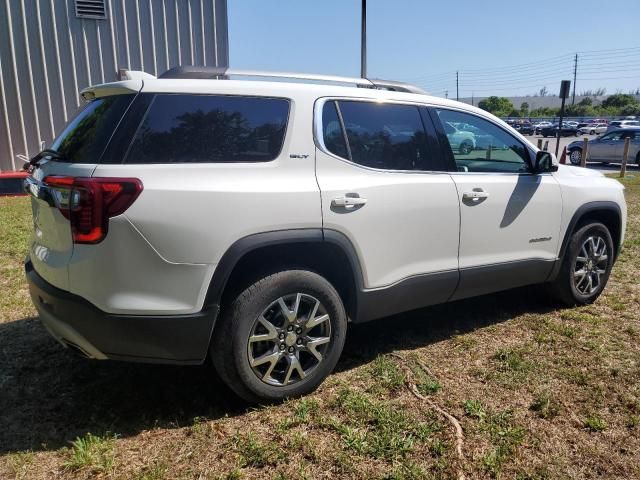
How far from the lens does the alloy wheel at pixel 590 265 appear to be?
4.49 m

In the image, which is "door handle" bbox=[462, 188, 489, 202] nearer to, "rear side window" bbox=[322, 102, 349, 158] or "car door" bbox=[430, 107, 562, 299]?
"car door" bbox=[430, 107, 562, 299]

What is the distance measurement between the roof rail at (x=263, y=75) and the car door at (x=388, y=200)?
22 cm

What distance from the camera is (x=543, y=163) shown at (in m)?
4.05

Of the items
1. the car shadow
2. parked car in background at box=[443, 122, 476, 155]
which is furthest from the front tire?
parked car in background at box=[443, 122, 476, 155]

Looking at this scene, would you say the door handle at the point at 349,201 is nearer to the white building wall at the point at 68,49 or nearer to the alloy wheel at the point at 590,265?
the alloy wheel at the point at 590,265

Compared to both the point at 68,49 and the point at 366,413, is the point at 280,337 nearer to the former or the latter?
the point at 366,413

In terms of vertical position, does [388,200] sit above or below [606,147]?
above

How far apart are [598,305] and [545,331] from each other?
3.15ft

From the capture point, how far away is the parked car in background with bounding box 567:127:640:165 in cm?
2003

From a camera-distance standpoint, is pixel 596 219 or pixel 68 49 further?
pixel 68 49

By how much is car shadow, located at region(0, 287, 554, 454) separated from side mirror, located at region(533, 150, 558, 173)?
1.26 meters

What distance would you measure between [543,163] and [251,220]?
99.3 inches

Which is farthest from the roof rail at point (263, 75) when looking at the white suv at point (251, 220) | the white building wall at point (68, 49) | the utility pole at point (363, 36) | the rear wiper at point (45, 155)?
the utility pole at point (363, 36)

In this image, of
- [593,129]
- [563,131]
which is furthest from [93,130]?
[593,129]
